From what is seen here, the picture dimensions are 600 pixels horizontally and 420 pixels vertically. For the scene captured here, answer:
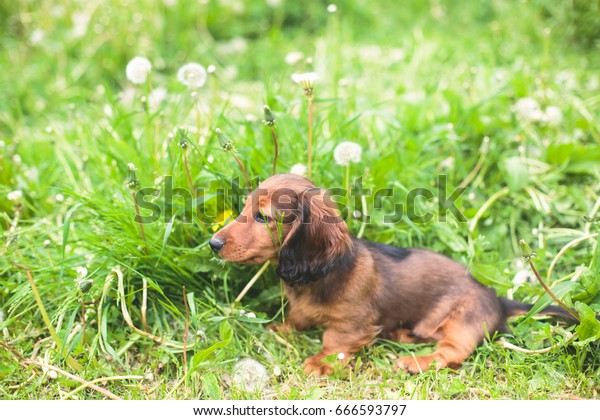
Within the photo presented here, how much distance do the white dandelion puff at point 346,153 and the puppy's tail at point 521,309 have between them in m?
1.03

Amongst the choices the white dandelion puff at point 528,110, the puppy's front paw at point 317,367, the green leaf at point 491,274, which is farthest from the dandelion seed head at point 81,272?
the white dandelion puff at point 528,110

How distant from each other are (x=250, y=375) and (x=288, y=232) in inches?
27.8

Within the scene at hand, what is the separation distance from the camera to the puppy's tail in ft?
9.25

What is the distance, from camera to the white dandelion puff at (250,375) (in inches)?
107

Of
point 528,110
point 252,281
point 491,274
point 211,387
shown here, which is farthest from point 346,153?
point 528,110

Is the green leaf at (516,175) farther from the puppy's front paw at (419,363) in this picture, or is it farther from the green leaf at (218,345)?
the green leaf at (218,345)

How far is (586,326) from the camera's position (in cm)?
258

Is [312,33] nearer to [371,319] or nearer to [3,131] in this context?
[3,131]

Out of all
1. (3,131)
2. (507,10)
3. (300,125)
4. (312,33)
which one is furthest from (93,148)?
(507,10)

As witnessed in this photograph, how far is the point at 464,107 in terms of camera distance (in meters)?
4.27

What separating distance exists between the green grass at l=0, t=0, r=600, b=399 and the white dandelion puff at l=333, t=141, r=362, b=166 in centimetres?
14

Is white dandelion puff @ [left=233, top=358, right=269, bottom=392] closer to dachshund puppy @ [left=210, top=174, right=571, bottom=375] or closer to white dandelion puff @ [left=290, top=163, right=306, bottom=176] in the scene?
dachshund puppy @ [left=210, top=174, right=571, bottom=375]

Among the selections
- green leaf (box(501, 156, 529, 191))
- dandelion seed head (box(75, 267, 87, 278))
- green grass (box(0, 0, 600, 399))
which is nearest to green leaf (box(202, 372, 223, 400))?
green grass (box(0, 0, 600, 399))

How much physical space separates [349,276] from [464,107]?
202 centimetres
